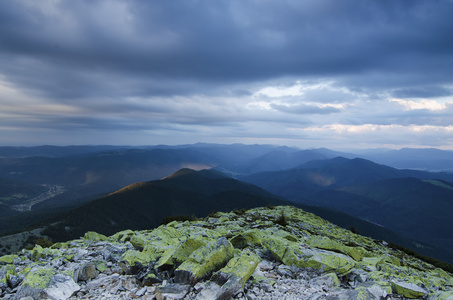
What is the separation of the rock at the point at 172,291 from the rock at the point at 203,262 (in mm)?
452

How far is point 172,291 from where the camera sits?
32.6ft

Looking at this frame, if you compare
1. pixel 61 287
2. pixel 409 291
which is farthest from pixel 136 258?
pixel 409 291

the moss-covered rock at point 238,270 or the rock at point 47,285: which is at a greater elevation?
the moss-covered rock at point 238,270

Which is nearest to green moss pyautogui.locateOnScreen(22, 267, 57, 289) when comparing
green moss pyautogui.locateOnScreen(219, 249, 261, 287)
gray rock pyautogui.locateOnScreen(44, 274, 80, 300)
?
gray rock pyautogui.locateOnScreen(44, 274, 80, 300)

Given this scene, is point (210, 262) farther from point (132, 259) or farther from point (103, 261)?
point (103, 261)

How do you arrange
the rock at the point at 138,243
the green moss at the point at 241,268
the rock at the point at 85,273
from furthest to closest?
1. the rock at the point at 138,243
2. the rock at the point at 85,273
3. the green moss at the point at 241,268

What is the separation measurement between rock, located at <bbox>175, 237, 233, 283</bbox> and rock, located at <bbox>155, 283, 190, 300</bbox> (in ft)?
1.48

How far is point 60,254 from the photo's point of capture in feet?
51.3

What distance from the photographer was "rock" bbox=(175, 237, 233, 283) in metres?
10.6

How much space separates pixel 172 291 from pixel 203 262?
1.95m

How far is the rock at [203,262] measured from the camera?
10617 mm

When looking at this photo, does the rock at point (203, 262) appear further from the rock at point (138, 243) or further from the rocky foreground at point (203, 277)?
the rock at point (138, 243)

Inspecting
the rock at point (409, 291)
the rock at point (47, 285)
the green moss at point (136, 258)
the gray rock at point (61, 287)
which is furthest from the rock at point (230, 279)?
the rock at point (409, 291)

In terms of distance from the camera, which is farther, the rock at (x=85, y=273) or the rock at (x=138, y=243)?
the rock at (x=138, y=243)
